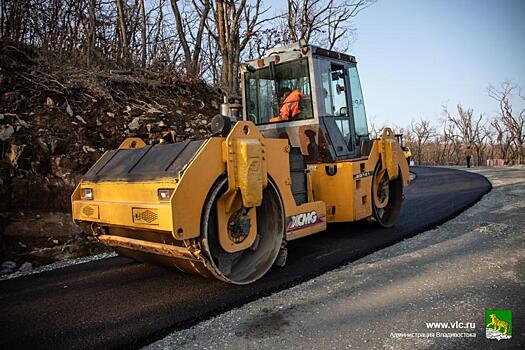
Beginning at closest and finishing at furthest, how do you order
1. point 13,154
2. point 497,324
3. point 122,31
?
1. point 497,324
2. point 13,154
3. point 122,31

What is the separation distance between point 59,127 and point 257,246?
445 centimetres

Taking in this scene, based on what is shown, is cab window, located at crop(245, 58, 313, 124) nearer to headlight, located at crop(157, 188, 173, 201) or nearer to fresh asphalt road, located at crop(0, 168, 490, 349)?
fresh asphalt road, located at crop(0, 168, 490, 349)

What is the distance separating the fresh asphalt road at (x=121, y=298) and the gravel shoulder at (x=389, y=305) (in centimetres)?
15

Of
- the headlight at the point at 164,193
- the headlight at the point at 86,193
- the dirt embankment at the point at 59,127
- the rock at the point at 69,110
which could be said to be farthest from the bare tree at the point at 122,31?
the headlight at the point at 164,193

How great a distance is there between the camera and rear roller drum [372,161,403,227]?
5.68m

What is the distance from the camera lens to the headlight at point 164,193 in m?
2.89

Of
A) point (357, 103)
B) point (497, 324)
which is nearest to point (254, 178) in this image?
point (497, 324)

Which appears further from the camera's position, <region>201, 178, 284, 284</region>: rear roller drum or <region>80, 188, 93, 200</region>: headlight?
<region>80, 188, 93, 200</region>: headlight

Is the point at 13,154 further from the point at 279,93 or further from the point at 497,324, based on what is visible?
the point at 497,324

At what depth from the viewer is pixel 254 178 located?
332cm

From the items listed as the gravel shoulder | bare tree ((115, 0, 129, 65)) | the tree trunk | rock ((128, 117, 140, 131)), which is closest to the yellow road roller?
the gravel shoulder

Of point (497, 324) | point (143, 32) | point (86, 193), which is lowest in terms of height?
point (497, 324)

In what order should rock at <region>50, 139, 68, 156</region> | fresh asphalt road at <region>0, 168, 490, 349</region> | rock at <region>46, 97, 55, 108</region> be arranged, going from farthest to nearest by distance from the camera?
rock at <region>46, 97, 55, 108</region> < rock at <region>50, 139, 68, 156</region> < fresh asphalt road at <region>0, 168, 490, 349</region>

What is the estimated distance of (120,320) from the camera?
2.81 metres
